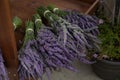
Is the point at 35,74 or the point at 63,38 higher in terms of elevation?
the point at 63,38

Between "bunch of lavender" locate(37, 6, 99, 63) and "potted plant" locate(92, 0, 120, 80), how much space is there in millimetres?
377

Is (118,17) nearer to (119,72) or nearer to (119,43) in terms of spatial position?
(119,43)

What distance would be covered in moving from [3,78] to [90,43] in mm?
448

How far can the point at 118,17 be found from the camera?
161 cm

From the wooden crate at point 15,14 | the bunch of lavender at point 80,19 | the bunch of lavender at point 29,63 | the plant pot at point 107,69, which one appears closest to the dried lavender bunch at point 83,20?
the bunch of lavender at point 80,19

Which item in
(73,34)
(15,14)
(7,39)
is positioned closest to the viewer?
(7,39)

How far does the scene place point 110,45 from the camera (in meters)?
1.58

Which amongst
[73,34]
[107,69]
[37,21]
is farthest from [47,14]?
[107,69]

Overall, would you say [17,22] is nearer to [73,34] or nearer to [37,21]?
[37,21]

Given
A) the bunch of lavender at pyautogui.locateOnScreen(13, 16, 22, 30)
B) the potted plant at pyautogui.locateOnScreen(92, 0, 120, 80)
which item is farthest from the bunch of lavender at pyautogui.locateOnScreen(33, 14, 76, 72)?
the potted plant at pyautogui.locateOnScreen(92, 0, 120, 80)

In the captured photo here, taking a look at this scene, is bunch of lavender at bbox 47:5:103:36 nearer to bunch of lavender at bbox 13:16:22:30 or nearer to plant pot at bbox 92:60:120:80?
bunch of lavender at bbox 13:16:22:30

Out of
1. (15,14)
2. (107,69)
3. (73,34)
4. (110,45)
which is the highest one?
(15,14)

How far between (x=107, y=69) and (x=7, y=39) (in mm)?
918

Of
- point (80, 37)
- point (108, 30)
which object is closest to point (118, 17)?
point (108, 30)
